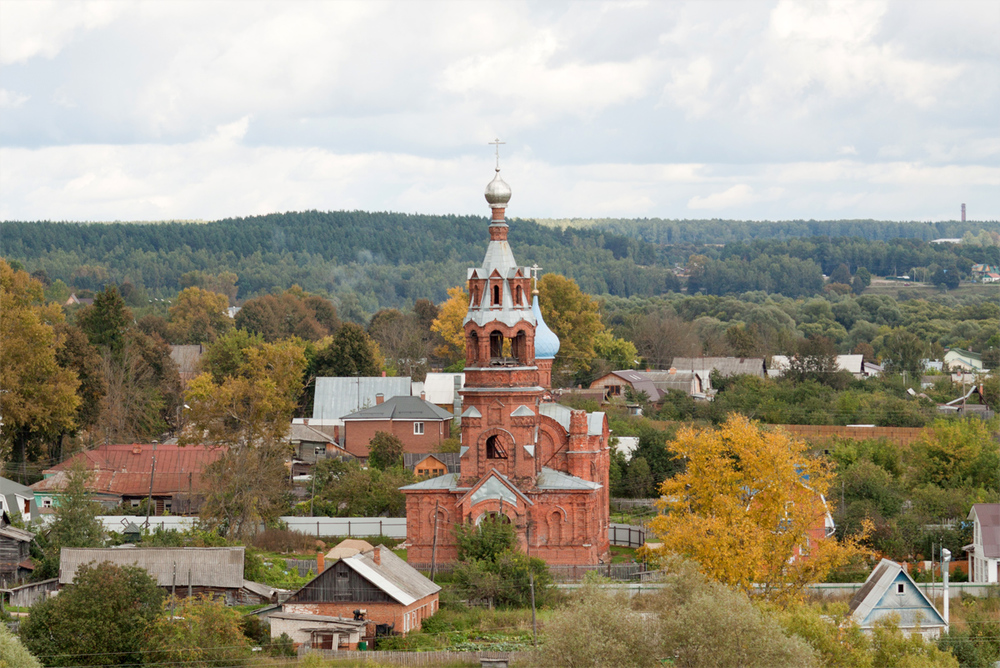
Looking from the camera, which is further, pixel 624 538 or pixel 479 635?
pixel 624 538

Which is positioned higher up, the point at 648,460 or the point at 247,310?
the point at 247,310

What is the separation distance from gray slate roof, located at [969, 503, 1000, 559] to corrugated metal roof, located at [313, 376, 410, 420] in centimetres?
3868

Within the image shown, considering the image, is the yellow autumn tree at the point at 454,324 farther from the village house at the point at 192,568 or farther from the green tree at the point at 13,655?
the green tree at the point at 13,655

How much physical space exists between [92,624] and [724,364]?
7531 cm

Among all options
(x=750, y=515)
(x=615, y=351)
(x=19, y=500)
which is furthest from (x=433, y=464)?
(x=615, y=351)

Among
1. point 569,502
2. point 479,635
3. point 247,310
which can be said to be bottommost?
point 479,635

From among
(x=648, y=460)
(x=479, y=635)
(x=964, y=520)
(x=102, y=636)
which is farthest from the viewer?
(x=648, y=460)

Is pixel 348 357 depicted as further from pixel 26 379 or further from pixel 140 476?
pixel 140 476

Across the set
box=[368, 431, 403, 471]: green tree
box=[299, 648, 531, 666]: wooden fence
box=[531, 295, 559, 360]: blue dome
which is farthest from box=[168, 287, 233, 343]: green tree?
box=[299, 648, 531, 666]: wooden fence

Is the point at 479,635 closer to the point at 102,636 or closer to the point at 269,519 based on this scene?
the point at 102,636

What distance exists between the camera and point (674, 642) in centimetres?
3002

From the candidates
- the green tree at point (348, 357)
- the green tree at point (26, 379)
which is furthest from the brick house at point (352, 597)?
the green tree at point (348, 357)

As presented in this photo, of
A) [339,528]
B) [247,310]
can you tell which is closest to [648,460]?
[339,528]

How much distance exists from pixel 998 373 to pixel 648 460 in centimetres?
4027
